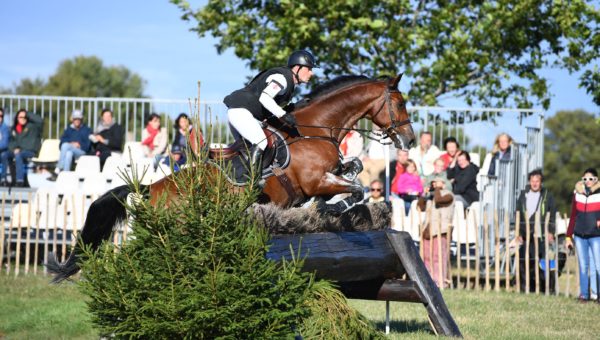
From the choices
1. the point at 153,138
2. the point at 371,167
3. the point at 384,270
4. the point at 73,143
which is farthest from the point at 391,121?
the point at 73,143

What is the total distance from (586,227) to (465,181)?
2.67 meters

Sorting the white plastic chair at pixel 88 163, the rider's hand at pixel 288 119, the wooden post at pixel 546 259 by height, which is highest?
the rider's hand at pixel 288 119

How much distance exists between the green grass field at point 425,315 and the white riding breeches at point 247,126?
91.9 inches

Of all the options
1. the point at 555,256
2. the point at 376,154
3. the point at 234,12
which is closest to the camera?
the point at 555,256

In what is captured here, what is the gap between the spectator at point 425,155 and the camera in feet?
49.5

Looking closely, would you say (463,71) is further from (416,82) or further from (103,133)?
(103,133)

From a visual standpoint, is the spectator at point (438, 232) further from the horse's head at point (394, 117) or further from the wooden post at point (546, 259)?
the horse's head at point (394, 117)

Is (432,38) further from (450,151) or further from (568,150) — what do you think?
(568,150)

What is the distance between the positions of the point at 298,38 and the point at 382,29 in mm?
2061

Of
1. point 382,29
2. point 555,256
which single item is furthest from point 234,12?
point 555,256

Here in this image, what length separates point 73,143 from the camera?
16.9 meters

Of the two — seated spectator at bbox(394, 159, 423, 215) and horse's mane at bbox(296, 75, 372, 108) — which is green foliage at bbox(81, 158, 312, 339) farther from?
seated spectator at bbox(394, 159, 423, 215)

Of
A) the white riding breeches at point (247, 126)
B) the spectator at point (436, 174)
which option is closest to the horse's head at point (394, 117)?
the white riding breeches at point (247, 126)

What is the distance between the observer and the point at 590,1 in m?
20.5
